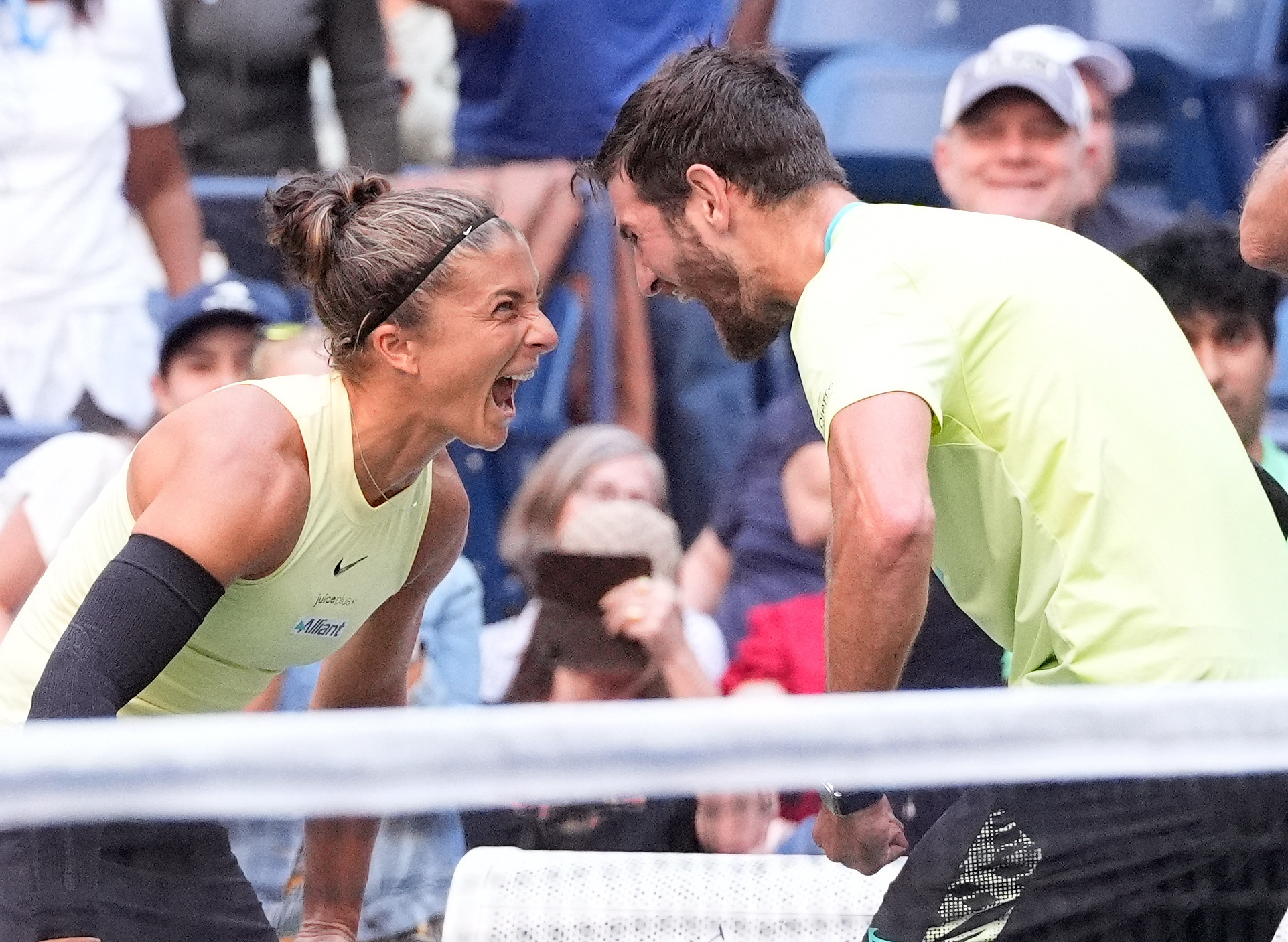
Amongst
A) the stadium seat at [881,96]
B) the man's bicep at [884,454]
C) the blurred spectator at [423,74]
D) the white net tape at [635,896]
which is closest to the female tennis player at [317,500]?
the white net tape at [635,896]

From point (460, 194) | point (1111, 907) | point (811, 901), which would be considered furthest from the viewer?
point (460, 194)

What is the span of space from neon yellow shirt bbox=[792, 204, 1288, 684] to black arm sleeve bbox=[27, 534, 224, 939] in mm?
704

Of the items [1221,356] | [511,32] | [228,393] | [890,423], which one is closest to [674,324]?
[511,32]

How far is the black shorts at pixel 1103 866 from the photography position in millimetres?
1395

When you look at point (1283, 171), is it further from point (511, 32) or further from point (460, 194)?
point (511, 32)

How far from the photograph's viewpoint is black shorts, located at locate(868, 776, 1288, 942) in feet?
4.58

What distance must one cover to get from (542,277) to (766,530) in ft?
2.81

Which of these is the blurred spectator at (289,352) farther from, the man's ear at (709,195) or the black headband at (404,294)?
the man's ear at (709,195)

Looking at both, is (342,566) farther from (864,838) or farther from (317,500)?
(864,838)

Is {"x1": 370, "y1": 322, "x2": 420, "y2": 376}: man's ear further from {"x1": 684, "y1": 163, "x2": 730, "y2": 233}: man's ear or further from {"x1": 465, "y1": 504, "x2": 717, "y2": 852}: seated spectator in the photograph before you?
{"x1": 465, "y1": 504, "x2": 717, "y2": 852}: seated spectator

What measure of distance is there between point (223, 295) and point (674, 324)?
110 centimetres

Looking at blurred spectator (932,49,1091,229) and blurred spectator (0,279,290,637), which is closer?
blurred spectator (0,279,290,637)

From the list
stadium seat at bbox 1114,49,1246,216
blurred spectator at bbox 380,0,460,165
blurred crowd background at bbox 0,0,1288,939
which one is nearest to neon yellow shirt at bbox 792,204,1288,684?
blurred crowd background at bbox 0,0,1288,939

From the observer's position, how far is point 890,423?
5.18 ft
